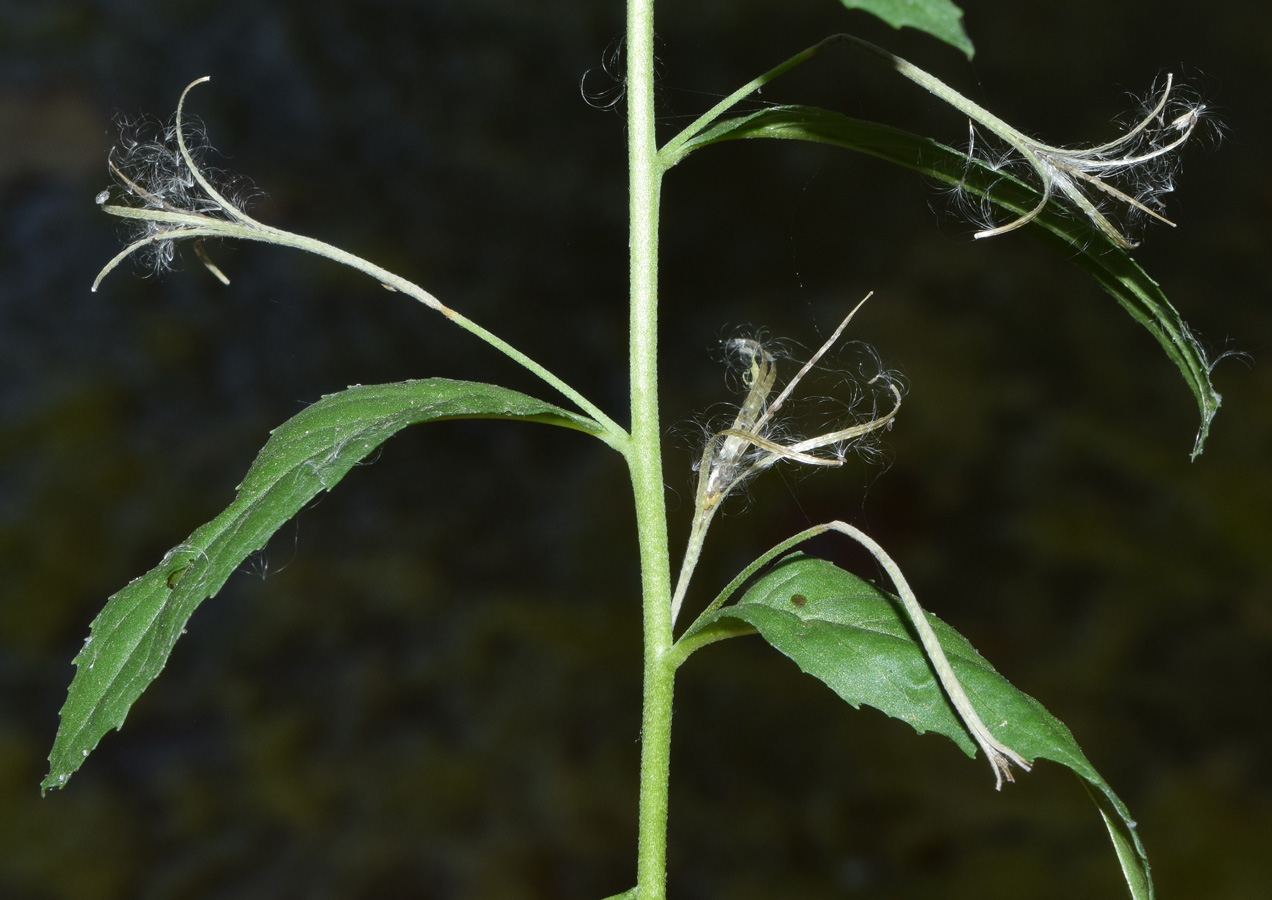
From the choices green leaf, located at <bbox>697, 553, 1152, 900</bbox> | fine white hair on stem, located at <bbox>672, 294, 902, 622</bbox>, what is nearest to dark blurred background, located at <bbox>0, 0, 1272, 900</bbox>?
fine white hair on stem, located at <bbox>672, 294, 902, 622</bbox>

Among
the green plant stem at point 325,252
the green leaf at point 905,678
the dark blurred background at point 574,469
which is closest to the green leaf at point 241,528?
the green plant stem at point 325,252

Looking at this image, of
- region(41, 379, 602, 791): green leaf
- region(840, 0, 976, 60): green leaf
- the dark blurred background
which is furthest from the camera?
the dark blurred background

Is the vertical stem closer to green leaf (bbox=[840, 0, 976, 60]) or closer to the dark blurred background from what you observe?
green leaf (bbox=[840, 0, 976, 60])

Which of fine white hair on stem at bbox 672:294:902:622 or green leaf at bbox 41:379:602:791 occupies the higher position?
green leaf at bbox 41:379:602:791

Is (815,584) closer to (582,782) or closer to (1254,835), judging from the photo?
(582,782)

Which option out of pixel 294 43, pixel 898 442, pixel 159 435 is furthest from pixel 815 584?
pixel 294 43

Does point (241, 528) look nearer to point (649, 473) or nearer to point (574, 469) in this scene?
point (649, 473)

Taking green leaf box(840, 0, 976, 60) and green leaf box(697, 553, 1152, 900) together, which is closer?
green leaf box(840, 0, 976, 60)

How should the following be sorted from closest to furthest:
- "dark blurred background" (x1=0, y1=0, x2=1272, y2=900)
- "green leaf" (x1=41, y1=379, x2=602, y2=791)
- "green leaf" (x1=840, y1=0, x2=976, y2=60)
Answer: "green leaf" (x1=840, y1=0, x2=976, y2=60) < "green leaf" (x1=41, y1=379, x2=602, y2=791) < "dark blurred background" (x1=0, y1=0, x2=1272, y2=900)
